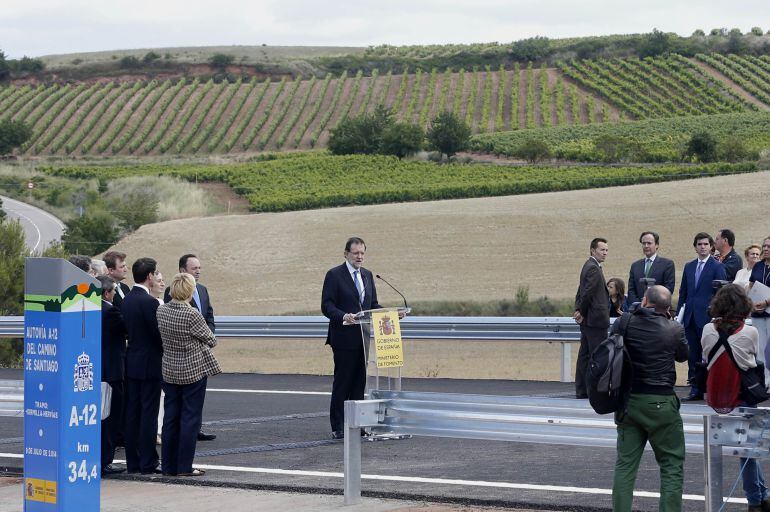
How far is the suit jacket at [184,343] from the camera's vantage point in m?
10.7

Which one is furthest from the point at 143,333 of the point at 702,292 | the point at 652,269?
the point at 702,292

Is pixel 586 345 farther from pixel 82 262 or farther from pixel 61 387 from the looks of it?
pixel 61 387

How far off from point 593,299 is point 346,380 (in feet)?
10.8

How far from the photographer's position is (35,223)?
58.6 metres

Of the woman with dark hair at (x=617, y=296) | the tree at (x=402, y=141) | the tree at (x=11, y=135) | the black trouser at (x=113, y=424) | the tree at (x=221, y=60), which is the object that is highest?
the tree at (x=221, y=60)

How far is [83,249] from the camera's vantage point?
48.4 metres

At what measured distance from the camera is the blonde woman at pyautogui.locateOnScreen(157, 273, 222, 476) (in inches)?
419

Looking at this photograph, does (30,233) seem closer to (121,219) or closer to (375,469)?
(121,219)

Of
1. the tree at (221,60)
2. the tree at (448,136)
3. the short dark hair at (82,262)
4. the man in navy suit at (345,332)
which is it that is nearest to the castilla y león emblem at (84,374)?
the short dark hair at (82,262)

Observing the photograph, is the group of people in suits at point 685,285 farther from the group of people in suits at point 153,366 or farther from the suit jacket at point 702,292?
the group of people in suits at point 153,366

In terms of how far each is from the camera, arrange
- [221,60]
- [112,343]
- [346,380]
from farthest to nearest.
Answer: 1. [221,60]
2. [346,380]
3. [112,343]

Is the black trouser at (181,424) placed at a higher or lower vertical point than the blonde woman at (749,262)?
lower

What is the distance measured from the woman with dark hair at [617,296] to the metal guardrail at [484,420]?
6.26m

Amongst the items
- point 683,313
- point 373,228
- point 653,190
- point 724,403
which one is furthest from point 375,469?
point 653,190
